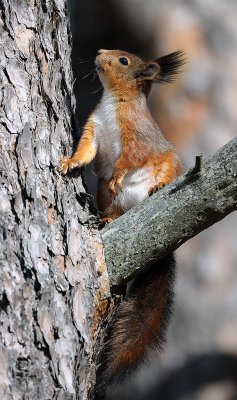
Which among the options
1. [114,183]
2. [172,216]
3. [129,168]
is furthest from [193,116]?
[172,216]

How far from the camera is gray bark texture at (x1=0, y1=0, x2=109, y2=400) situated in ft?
8.00

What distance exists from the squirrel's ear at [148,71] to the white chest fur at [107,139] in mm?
362

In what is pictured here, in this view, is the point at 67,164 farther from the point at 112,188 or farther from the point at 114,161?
the point at 114,161

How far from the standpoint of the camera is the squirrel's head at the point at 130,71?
13.1ft

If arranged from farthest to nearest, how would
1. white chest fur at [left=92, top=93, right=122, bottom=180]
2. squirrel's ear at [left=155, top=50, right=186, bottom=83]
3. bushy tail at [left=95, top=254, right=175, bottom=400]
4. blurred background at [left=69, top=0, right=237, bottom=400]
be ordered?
blurred background at [left=69, top=0, right=237, bottom=400] < squirrel's ear at [left=155, top=50, right=186, bottom=83] < white chest fur at [left=92, top=93, right=122, bottom=180] < bushy tail at [left=95, top=254, right=175, bottom=400]

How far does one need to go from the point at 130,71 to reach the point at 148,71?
0.32ft

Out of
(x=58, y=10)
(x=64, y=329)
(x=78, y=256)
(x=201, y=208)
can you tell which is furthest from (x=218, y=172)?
(x=58, y=10)

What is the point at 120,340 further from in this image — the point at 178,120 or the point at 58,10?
the point at 178,120

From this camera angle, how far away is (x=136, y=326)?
298 centimetres

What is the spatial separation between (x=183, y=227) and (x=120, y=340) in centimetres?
53

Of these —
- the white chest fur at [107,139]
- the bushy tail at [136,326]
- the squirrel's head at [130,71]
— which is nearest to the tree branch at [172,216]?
the bushy tail at [136,326]

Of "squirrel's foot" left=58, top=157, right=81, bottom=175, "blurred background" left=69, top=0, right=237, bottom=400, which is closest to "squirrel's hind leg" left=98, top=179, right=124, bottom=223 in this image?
"squirrel's foot" left=58, top=157, right=81, bottom=175

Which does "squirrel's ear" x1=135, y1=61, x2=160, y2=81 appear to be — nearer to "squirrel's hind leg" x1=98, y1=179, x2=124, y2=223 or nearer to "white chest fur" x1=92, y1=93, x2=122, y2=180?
"white chest fur" x1=92, y1=93, x2=122, y2=180

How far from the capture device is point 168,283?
318 centimetres
